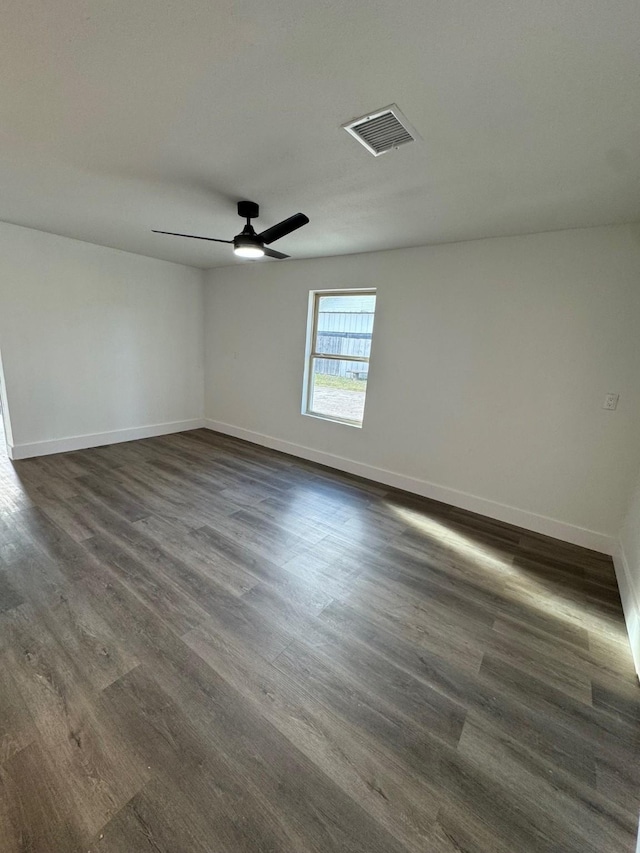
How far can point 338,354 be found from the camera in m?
4.07

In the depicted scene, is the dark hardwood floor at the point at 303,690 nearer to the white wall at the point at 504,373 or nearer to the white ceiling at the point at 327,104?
the white wall at the point at 504,373

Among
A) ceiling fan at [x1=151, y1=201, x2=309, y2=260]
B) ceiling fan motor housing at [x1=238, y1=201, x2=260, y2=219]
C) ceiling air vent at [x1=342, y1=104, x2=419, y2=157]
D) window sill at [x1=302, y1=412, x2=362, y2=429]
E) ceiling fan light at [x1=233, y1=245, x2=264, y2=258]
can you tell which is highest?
ceiling air vent at [x1=342, y1=104, x2=419, y2=157]

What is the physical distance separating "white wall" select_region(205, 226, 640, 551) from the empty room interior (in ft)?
0.08

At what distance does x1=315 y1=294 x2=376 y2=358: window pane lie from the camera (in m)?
3.80

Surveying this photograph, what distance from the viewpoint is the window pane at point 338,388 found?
3.96 meters

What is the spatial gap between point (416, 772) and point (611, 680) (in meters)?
1.18

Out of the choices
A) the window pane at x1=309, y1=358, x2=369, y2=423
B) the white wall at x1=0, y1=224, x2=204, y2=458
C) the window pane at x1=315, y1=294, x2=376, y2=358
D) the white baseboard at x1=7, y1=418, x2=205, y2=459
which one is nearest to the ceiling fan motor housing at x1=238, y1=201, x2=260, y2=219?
the window pane at x1=315, y1=294, x2=376, y2=358

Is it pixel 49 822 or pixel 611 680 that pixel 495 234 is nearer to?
pixel 611 680

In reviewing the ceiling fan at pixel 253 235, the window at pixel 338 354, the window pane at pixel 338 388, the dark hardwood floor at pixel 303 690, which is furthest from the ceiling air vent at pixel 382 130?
the dark hardwood floor at pixel 303 690

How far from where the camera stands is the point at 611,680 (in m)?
1.64

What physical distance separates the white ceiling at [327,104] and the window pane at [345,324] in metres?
1.29

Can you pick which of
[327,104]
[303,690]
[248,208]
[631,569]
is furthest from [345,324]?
[303,690]

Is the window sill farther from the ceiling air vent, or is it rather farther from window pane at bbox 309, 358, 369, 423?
the ceiling air vent

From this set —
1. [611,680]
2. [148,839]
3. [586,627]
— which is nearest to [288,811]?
[148,839]
